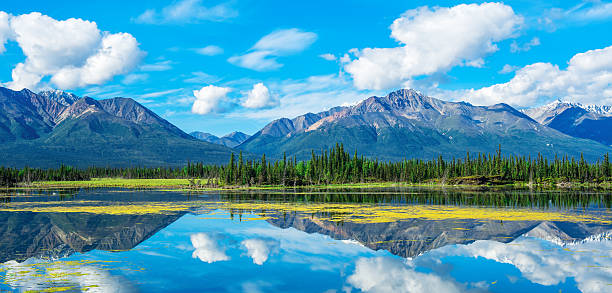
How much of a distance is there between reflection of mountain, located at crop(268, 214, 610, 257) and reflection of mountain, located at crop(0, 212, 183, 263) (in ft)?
42.7

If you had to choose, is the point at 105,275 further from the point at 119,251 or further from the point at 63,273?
the point at 119,251

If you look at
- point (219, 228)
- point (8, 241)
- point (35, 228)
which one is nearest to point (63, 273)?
point (8, 241)

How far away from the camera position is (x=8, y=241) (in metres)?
31.9

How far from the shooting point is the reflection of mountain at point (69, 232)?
1134 inches

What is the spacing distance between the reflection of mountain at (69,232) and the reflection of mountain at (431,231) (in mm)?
13023

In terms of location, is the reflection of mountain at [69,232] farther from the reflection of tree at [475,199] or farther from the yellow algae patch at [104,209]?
the reflection of tree at [475,199]

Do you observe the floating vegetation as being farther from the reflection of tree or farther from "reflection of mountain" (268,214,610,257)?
the reflection of tree

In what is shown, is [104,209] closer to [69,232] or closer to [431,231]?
[69,232]

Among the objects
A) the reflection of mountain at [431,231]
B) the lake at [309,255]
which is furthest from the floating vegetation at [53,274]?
the reflection of mountain at [431,231]

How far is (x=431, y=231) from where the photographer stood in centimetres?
3581

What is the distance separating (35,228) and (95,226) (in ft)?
A: 16.2

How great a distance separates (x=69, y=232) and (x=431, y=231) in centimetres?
3008

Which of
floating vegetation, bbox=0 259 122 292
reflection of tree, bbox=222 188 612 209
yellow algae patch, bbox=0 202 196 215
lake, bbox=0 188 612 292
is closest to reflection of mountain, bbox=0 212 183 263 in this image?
lake, bbox=0 188 612 292

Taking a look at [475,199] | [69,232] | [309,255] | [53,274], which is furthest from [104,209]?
[475,199]
